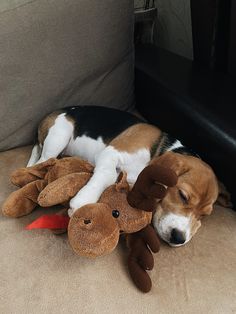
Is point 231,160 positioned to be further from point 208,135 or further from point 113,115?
point 113,115

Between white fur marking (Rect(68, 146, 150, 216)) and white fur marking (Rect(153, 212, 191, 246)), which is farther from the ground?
white fur marking (Rect(68, 146, 150, 216))

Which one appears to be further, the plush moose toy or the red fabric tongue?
the red fabric tongue

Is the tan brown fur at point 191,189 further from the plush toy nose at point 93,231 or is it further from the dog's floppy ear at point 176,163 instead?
the plush toy nose at point 93,231

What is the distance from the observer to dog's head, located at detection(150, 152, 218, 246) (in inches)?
50.7

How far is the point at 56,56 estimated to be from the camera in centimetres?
169

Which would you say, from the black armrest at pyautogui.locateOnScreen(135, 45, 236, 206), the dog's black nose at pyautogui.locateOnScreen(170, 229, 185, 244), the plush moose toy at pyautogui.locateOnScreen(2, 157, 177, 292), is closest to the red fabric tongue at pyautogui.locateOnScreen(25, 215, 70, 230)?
the plush moose toy at pyautogui.locateOnScreen(2, 157, 177, 292)

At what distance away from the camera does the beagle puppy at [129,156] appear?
1.31m

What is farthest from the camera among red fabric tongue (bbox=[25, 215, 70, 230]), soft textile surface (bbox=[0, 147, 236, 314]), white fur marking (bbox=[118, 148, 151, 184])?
white fur marking (bbox=[118, 148, 151, 184])

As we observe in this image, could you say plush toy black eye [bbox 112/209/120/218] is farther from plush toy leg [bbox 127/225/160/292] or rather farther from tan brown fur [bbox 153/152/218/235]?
tan brown fur [bbox 153/152/218/235]

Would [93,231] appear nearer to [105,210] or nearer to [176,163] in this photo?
[105,210]

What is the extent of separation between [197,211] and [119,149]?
0.41m

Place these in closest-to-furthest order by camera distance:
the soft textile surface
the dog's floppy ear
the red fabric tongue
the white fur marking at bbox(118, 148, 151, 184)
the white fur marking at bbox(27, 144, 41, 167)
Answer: the soft textile surface < the red fabric tongue < the dog's floppy ear < the white fur marking at bbox(118, 148, 151, 184) < the white fur marking at bbox(27, 144, 41, 167)

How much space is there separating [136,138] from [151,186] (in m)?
0.52

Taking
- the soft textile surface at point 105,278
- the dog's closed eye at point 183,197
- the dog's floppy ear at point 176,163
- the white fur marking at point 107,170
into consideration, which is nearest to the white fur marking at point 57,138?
the white fur marking at point 107,170
